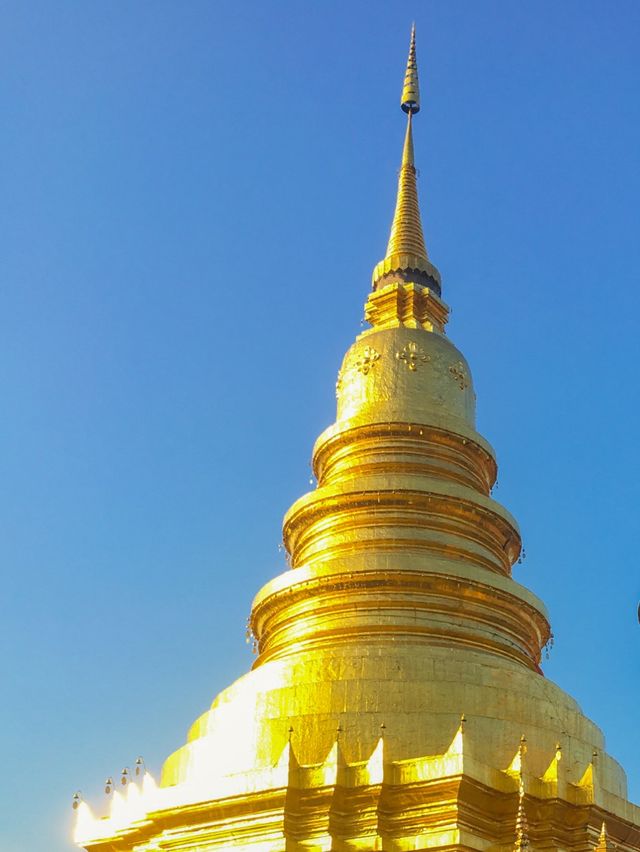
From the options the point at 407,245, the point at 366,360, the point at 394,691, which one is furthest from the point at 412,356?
the point at 394,691

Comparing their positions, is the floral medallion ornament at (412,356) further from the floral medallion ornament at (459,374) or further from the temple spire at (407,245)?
the temple spire at (407,245)

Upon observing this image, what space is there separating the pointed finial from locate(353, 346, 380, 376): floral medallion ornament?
23.8 ft

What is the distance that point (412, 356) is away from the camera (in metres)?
19.2

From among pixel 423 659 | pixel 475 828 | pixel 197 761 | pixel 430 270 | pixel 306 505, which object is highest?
pixel 430 270

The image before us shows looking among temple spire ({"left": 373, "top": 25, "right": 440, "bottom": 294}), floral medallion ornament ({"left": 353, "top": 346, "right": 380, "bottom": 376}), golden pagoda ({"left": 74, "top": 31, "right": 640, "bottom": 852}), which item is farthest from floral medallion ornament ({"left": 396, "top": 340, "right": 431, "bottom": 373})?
temple spire ({"left": 373, "top": 25, "right": 440, "bottom": 294})

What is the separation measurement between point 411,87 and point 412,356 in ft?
27.4

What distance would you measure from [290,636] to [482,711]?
313 cm

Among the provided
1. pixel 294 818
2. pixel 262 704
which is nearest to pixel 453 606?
pixel 262 704

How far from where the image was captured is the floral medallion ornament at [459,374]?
63.6ft

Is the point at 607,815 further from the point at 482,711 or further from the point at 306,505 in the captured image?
the point at 306,505

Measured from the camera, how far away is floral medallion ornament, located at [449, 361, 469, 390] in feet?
63.6

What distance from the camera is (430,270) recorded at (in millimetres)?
21703

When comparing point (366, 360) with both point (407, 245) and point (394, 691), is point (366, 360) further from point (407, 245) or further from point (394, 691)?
point (394, 691)

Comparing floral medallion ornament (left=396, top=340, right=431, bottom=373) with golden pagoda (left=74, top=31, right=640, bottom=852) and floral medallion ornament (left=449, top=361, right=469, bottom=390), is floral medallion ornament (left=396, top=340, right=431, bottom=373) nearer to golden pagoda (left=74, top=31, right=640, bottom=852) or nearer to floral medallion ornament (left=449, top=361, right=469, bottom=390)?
golden pagoda (left=74, top=31, right=640, bottom=852)
